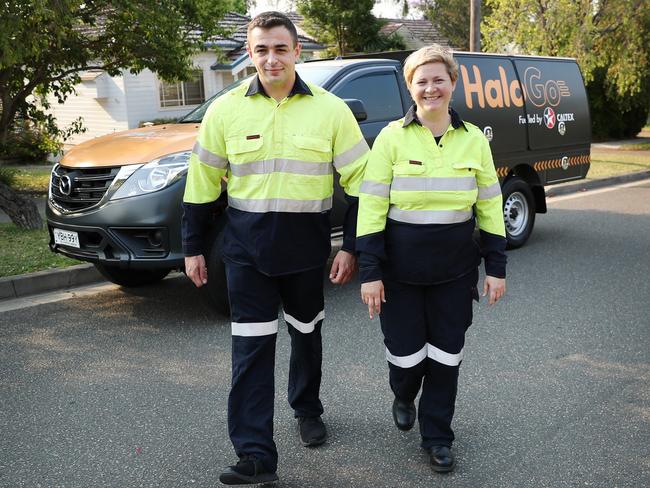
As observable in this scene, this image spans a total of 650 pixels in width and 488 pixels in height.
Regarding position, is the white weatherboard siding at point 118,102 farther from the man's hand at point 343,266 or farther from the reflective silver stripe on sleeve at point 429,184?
the reflective silver stripe on sleeve at point 429,184

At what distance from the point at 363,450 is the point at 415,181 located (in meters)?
1.35

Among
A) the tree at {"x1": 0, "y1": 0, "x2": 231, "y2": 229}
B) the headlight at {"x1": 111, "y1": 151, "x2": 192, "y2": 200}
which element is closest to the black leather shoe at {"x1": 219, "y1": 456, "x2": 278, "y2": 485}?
the headlight at {"x1": 111, "y1": 151, "x2": 192, "y2": 200}

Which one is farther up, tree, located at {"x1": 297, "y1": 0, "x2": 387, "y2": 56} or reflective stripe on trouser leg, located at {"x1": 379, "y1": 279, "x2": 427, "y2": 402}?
tree, located at {"x1": 297, "y1": 0, "x2": 387, "y2": 56}

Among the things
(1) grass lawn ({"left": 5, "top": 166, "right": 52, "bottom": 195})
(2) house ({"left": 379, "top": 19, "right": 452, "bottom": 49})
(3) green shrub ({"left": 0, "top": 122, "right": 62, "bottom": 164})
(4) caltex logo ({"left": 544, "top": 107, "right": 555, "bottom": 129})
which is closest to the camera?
(4) caltex logo ({"left": 544, "top": 107, "right": 555, "bottom": 129})

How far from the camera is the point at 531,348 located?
5027 mm

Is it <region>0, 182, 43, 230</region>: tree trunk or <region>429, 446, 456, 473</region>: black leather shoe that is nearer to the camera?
<region>429, 446, 456, 473</region>: black leather shoe

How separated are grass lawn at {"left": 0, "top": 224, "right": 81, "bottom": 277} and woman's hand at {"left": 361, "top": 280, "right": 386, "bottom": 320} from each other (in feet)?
14.7

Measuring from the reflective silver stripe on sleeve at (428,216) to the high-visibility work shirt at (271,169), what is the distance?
352 millimetres

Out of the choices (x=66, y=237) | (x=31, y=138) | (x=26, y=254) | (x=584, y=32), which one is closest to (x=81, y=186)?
(x=66, y=237)

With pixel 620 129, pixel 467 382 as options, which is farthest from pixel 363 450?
pixel 620 129

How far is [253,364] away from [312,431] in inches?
25.5

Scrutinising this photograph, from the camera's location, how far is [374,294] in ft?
10.5

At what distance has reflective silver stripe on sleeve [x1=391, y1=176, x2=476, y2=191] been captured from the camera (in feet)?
10.5

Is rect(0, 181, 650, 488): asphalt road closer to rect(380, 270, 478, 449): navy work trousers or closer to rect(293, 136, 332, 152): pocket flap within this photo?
rect(380, 270, 478, 449): navy work trousers
